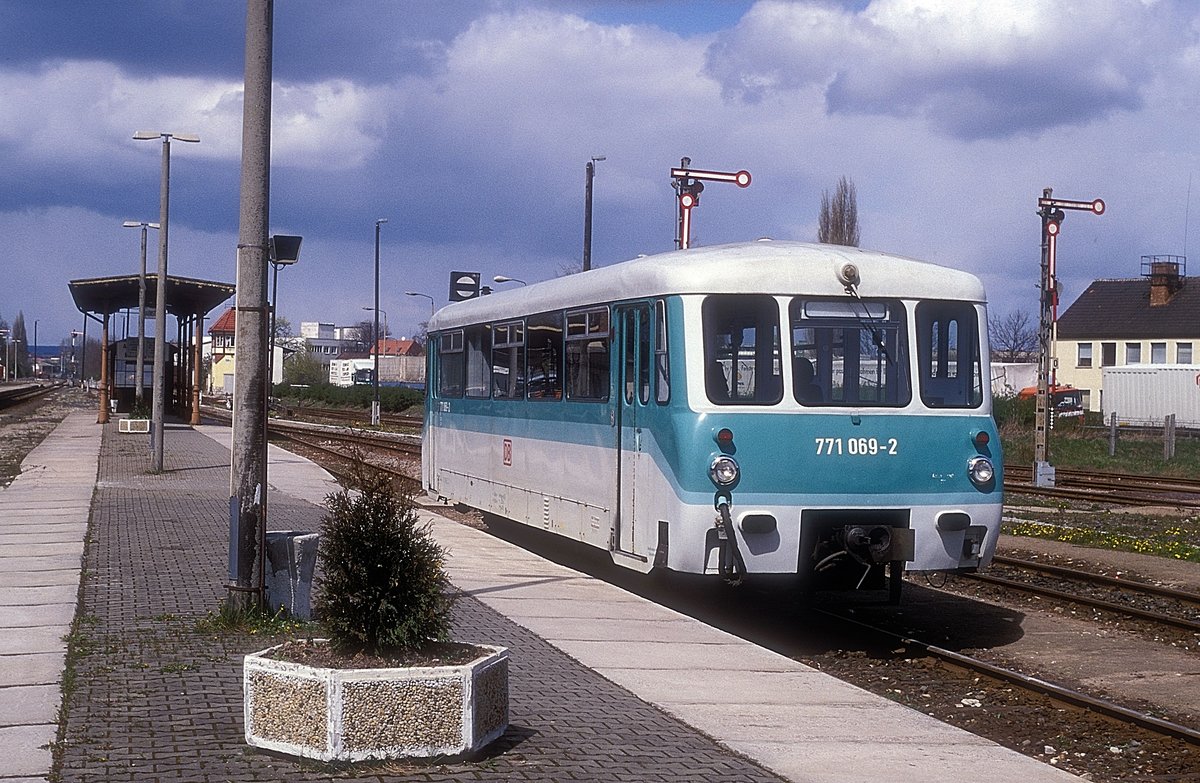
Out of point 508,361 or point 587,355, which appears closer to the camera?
point 587,355

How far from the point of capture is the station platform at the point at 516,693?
6836 mm

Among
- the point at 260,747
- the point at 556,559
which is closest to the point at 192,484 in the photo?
the point at 556,559

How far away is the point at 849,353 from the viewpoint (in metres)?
11.4

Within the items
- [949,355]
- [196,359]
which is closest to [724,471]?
[949,355]

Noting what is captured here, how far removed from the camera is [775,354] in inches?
441

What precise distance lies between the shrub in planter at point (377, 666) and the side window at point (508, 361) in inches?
322

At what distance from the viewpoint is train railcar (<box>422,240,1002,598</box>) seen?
10898 mm

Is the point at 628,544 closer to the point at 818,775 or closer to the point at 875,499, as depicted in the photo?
the point at 875,499

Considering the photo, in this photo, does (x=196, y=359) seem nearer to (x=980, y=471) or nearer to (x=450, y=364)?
(x=450, y=364)

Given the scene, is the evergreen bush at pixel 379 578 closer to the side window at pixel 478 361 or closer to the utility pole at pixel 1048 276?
the side window at pixel 478 361

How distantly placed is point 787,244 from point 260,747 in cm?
673

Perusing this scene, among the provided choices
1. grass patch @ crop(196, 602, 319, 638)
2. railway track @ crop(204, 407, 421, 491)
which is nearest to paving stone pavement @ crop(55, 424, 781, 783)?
grass patch @ crop(196, 602, 319, 638)

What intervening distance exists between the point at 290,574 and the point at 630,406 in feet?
10.7

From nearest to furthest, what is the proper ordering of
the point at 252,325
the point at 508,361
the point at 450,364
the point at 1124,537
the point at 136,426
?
the point at 252,325
the point at 508,361
the point at 450,364
the point at 1124,537
the point at 136,426
